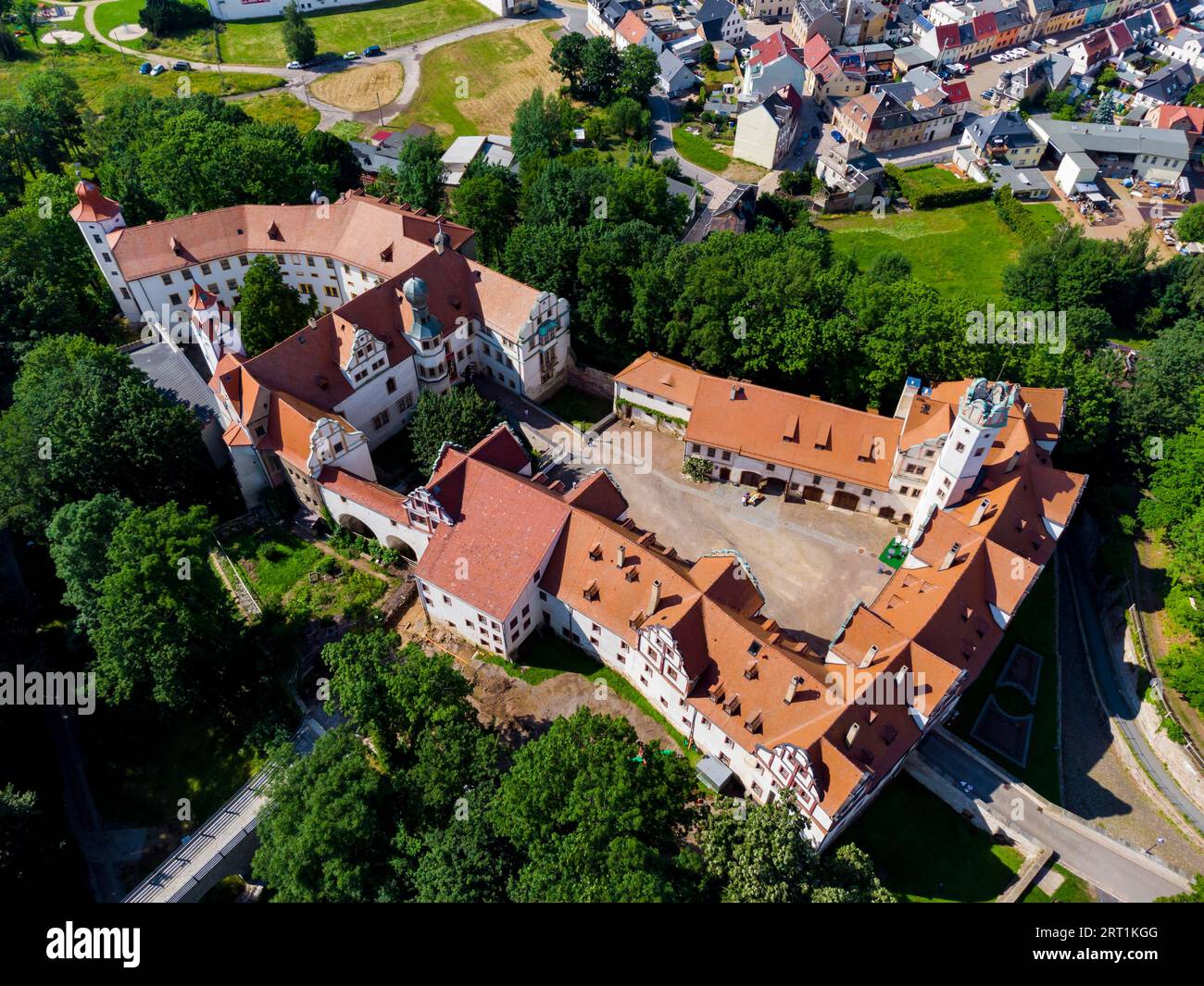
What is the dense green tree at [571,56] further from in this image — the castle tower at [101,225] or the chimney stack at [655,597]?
the chimney stack at [655,597]

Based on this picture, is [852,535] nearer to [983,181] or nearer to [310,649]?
[310,649]

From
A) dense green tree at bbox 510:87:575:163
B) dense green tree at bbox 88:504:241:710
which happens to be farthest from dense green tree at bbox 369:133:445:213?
dense green tree at bbox 88:504:241:710

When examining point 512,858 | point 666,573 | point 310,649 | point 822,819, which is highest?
point 666,573

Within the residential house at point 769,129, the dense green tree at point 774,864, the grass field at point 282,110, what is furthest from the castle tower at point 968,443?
the grass field at point 282,110

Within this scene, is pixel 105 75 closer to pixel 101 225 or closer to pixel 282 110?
pixel 282 110

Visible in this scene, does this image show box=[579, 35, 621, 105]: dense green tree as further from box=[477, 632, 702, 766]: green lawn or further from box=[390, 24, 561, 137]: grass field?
box=[477, 632, 702, 766]: green lawn
